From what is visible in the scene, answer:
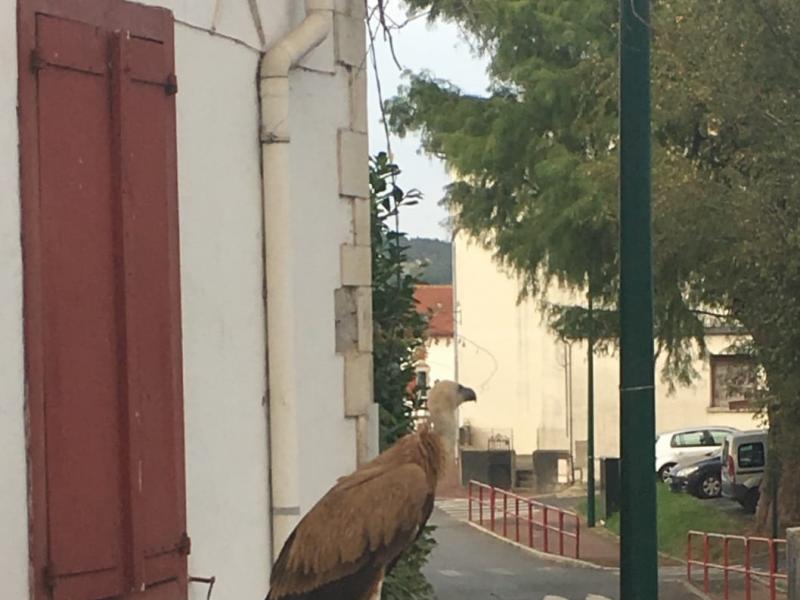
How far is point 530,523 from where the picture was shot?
29156mm

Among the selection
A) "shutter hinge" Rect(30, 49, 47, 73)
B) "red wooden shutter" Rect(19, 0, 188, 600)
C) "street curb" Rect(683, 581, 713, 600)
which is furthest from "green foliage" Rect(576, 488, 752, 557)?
"shutter hinge" Rect(30, 49, 47, 73)

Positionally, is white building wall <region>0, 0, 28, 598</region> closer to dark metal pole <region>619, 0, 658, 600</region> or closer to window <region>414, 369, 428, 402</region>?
dark metal pole <region>619, 0, 658, 600</region>

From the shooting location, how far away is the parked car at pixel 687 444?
38.8 m

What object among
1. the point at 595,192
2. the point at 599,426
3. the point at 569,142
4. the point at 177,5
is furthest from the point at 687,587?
the point at 599,426

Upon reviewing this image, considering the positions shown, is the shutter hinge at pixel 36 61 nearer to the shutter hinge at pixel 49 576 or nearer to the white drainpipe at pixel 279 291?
the white drainpipe at pixel 279 291

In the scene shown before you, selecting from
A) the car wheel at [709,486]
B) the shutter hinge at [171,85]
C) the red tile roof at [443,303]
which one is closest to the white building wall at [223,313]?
the shutter hinge at [171,85]

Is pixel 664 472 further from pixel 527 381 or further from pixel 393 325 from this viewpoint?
pixel 393 325

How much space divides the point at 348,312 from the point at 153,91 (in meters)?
2.20

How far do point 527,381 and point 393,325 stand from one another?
122ft

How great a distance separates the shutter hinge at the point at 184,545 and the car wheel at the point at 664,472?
30.7 m

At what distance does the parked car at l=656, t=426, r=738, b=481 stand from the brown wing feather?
33.6 m

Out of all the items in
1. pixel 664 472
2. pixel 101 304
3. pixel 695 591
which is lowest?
pixel 664 472

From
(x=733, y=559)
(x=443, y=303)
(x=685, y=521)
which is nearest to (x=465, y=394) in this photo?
(x=733, y=559)

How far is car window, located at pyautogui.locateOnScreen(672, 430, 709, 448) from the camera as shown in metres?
39.2
